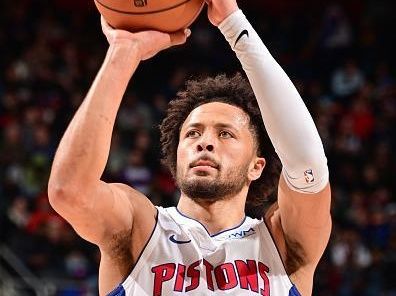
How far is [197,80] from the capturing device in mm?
3873

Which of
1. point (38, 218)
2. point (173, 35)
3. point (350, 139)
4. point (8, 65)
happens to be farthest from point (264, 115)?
point (8, 65)

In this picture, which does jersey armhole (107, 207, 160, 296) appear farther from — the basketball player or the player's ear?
the player's ear

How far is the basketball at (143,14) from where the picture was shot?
9.02 feet

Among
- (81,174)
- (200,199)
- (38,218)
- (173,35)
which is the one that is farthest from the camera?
(38,218)

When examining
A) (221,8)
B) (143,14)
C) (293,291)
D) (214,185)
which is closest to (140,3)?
(143,14)

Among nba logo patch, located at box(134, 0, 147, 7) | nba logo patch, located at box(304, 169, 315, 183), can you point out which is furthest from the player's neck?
nba logo patch, located at box(134, 0, 147, 7)

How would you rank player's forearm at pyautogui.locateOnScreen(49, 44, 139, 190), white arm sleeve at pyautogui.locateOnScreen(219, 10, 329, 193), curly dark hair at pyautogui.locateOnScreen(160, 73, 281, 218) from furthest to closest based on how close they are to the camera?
curly dark hair at pyautogui.locateOnScreen(160, 73, 281, 218), white arm sleeve at pyautogui.locateOnScreen(219, 10, 329, 193), player's forearm at pyautogui.locateOnScreen(49, 44, 139, 190)

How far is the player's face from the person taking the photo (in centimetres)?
313

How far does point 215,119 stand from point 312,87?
8136mm

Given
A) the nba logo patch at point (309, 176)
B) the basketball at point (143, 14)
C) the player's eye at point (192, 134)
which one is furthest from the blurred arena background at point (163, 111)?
the basketball at point (143, 14)

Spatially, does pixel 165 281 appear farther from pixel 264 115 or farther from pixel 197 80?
pixel 197 80

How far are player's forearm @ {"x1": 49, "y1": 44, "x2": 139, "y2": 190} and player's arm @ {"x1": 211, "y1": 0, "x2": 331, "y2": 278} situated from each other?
0.53 m

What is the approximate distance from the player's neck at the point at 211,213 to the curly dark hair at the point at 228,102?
37 centimetres

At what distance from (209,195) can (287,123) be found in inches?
20.8
